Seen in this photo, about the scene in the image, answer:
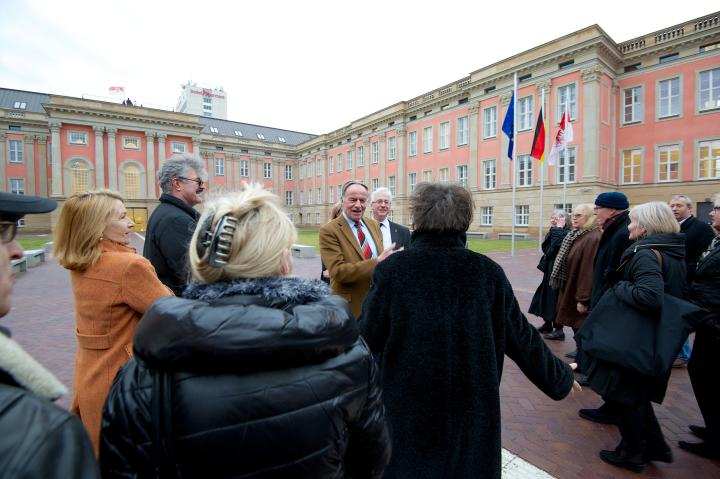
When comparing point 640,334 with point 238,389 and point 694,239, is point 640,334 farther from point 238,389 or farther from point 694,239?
point 694,239

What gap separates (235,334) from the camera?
99cm

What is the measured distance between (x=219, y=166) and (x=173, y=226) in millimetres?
53620

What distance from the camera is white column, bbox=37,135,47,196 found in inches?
1667

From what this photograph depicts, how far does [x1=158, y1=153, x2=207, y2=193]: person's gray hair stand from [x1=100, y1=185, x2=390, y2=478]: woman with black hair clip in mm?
2221

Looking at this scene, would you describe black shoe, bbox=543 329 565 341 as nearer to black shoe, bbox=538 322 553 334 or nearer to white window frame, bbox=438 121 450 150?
black shoe, bbox=538 322 553 334

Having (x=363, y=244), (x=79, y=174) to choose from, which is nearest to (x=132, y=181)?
(x=79, y=174)

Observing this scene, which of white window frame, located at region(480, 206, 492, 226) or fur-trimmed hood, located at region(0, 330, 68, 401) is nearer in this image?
fur-trimmed hood, located at region(0, 330, 68, 401)

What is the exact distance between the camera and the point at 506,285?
77.0 inches

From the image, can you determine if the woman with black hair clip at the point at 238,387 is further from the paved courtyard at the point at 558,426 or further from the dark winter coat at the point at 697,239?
the dark winter coat at the point at 697,239

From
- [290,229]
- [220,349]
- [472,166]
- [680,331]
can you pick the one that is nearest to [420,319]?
[290,229]

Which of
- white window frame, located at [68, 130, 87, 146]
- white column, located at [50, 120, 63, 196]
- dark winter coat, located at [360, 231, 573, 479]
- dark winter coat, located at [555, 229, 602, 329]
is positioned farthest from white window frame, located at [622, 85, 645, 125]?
white column, located at [50, 120, 63, 196]

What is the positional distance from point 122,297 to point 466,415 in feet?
5.98

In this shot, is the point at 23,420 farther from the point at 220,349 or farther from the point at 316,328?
the point at 316,328

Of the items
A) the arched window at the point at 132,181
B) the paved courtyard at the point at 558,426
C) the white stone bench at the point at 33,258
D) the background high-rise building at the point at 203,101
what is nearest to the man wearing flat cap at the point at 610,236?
the paved courtyard at the point at 558,426
